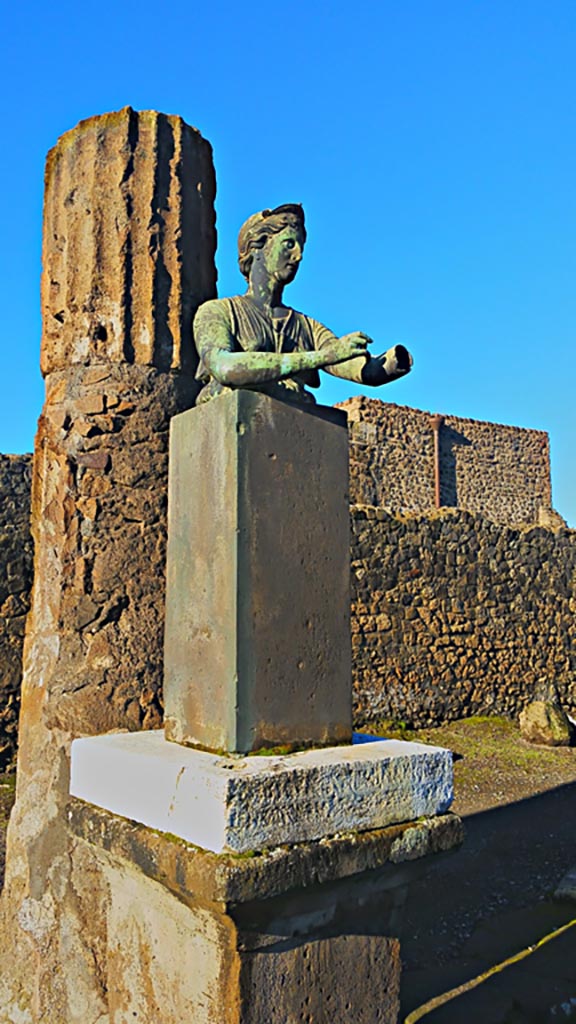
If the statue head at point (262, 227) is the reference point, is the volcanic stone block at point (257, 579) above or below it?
below

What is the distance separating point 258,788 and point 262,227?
5.71 ft

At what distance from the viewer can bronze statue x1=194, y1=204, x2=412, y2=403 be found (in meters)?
2.29

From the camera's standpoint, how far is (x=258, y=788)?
6.42ft

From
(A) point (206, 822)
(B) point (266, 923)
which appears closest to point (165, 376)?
(A) point (206, 822)

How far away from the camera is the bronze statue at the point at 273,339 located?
2.29 m

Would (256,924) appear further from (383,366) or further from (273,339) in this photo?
(273,339)

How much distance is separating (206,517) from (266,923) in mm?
1085

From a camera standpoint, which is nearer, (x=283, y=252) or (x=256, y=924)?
(x=256, y=924)

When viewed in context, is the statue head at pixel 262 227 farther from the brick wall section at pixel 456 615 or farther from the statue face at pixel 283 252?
the brick wall section at pixel 456 615

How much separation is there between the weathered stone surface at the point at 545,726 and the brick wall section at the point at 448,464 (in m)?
6.84

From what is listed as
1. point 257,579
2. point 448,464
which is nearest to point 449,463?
point 448,464

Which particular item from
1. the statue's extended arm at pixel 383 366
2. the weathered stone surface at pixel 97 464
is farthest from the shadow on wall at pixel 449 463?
the statue's extended arm at pixel 383 366

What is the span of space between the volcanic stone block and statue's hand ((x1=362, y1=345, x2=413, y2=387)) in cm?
19

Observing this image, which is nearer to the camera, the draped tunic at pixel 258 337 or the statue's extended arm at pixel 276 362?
the statue's extended arm at pixel 276 362
